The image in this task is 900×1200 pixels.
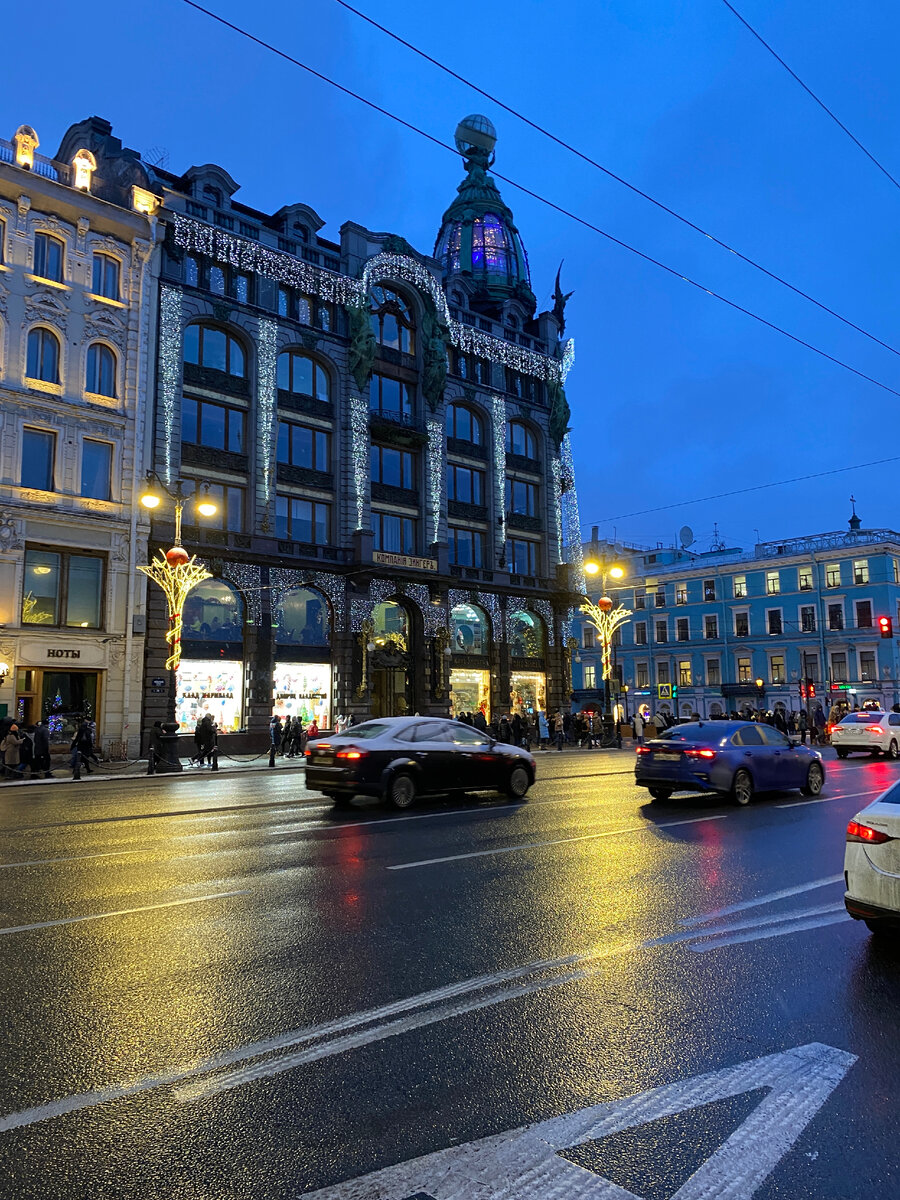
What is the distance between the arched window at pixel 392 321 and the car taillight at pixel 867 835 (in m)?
37.7

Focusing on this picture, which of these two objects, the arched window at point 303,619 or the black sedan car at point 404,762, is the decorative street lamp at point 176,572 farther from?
the black sedan car at point 404,762

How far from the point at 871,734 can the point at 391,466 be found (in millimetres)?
23548

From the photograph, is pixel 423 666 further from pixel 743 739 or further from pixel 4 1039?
pixel 4 1039

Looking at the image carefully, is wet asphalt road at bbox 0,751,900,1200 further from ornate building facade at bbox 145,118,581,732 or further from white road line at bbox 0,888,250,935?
ornate building facade at bbox 145,118,581,732

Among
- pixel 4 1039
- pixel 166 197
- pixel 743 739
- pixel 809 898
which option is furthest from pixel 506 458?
pixel 4 1039

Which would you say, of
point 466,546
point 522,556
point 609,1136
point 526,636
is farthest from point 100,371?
point 609,1136

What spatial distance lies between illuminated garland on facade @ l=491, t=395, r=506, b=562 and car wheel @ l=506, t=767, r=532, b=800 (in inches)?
1152

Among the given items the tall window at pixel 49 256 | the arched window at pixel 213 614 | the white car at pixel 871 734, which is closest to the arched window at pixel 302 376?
the tall window at pixel 49 256

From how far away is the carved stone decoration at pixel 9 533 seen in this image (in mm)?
28609

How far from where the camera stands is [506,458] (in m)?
45.9

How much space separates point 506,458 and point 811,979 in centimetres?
4176

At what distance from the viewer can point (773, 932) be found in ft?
20.8

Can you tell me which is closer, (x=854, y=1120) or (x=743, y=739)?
(x=854, y=1120)

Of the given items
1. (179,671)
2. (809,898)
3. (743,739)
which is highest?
(179,671)
